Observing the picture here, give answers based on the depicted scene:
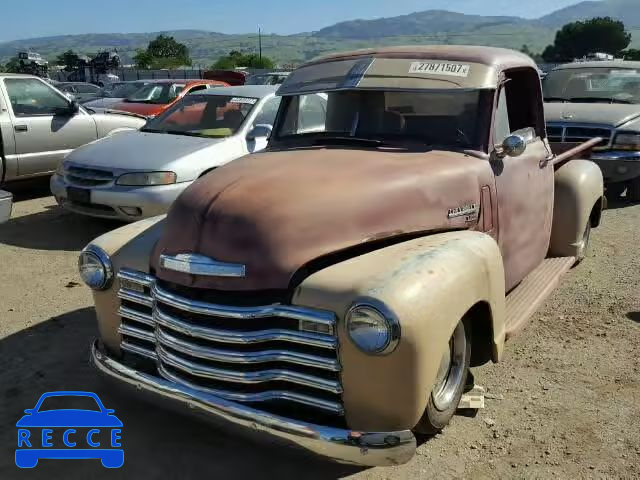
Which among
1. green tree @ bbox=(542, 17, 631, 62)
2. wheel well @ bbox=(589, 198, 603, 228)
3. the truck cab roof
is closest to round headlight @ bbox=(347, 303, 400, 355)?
the truck cab roof

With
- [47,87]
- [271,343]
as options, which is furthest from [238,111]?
[271,343]

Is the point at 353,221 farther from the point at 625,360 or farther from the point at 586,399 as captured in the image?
the point at 625,360

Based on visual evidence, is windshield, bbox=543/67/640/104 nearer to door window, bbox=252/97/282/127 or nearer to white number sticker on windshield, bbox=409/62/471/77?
door window, bbox=252/97/282/127

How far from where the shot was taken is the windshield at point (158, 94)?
533 inches

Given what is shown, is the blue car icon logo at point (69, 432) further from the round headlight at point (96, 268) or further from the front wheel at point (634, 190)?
the front wheel at point (634, 190)

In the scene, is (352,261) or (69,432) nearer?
(352,261)

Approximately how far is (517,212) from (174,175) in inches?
148

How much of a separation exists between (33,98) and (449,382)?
25.5 feet

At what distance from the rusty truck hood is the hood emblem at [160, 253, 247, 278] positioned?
0.03m

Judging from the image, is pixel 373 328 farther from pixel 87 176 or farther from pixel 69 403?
pixel 87 176

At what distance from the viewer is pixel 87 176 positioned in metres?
6.89

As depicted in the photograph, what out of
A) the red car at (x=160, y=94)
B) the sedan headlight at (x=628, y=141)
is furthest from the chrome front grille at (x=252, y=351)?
the red car at (x=160, y=94)

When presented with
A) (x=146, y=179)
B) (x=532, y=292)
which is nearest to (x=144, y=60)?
(x=146, y=179)

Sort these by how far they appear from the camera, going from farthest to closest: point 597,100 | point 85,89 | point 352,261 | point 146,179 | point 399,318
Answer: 1. point 85,89
2. point 597,100
3. point 146,179
4. point 352,261
5. point 399,318
